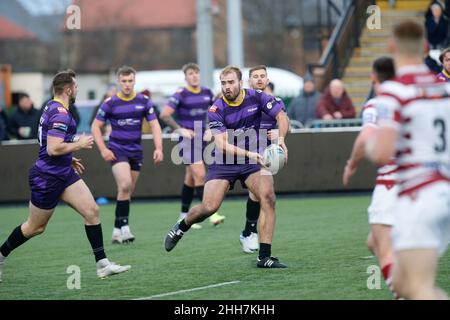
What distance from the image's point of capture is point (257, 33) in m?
75.9

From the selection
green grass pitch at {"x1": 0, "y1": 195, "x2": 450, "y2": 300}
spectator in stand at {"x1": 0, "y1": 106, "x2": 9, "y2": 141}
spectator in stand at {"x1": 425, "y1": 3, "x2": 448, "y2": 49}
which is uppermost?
spectator in stand at {"x1": 425, "y1": 3, "x2": 448, "y2": 49}

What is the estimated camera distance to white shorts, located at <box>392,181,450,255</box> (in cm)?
618

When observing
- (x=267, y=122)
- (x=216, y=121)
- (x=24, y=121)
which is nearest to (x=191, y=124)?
(x=267, y=122)

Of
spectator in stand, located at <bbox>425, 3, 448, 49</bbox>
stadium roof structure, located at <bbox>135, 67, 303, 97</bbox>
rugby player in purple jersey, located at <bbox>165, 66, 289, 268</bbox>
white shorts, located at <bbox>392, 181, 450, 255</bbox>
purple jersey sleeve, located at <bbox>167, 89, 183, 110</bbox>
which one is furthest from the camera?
stadium roof structure, located at <bbox>135, 67, 303, 97</bbox>

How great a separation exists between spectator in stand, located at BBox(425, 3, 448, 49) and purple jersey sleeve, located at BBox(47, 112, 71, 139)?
10.6 m

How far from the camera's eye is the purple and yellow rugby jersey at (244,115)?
10758 millimetres

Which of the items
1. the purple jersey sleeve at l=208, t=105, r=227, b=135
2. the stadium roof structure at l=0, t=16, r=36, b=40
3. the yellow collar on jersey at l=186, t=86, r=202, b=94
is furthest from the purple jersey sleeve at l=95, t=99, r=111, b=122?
the stadium roof structure at l=0, t=16, r=36, b=40

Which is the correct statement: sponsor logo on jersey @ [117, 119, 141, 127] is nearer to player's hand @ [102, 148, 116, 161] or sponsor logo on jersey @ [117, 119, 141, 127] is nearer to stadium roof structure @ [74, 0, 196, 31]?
player's hand @ [102, 148, 116, 161]

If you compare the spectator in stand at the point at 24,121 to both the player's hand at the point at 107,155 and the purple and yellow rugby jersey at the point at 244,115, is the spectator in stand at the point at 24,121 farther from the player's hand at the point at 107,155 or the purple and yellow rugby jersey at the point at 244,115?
the purple and yellow rugby jersey at the point at 244,115

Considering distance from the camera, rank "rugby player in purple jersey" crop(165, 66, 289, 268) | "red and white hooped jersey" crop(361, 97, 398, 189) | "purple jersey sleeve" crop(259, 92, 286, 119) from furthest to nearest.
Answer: "purple jersey sleeve" crop(259, 92, 286, 119), "rugby player in purple jersey" crop(165, 66, 289, 268), "red and white hooped jersey" crop(361, 97, 398, 189)

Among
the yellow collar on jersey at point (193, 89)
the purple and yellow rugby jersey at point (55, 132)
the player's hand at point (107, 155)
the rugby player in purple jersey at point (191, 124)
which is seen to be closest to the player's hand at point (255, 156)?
the purple and yellow rugby jersey at point (55, 132)

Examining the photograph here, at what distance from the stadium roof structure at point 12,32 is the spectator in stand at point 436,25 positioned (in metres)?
66.5

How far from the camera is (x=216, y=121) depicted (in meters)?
10.7
